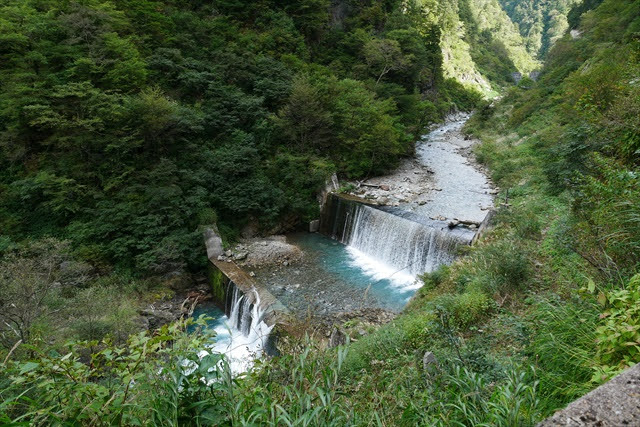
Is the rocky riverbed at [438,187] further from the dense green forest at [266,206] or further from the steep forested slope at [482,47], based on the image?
the steep forested slope at [482,47]

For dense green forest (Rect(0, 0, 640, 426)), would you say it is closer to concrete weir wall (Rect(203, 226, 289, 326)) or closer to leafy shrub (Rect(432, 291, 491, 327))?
leafy shrub (Rect(432, 291, 491, 327))

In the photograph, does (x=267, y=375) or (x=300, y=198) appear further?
(x=300, y=198)

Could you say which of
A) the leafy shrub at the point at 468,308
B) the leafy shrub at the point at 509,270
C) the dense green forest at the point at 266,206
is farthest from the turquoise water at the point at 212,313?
the leafy shrub at the point at 509,270

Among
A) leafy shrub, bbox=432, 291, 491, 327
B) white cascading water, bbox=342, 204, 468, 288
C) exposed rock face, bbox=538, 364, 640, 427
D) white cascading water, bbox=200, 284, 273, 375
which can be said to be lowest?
white cascading water, bbox=200, 284, 273, 375

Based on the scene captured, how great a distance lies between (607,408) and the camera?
4.74 ft

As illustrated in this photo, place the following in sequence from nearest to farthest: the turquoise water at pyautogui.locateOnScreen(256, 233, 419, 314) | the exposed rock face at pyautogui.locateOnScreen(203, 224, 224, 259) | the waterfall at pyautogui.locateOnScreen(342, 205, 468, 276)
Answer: the turquoise water at pyautogui.locateOnScreen(256, 233, 419, 314), the waterfall at pyautogui.locateOnScreen(342, 205, 468, 276), the exposed rock face at pyautogui.locateOnScreen(203, 224, 224, 259)

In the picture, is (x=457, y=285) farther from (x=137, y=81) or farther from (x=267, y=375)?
(x=137, y=81)

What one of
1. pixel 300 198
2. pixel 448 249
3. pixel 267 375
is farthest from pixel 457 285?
pixel 300 198

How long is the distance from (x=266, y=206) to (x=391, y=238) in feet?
18.3

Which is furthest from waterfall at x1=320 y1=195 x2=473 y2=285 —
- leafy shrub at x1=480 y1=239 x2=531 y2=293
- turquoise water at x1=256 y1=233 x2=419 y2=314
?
leafy shrub at x1=480 y1=239 x2=531 y2=293

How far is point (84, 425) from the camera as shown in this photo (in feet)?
4.94

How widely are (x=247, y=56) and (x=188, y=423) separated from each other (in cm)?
1880

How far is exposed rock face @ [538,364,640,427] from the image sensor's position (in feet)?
4.58

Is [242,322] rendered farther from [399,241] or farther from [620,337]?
[620,337]
